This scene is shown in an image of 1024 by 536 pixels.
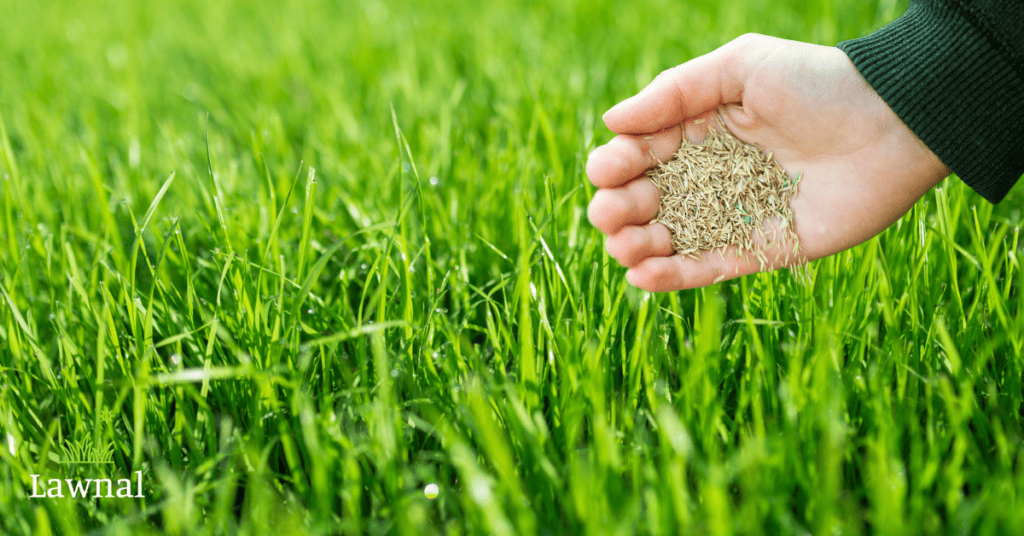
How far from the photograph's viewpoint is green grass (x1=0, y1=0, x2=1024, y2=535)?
89cm

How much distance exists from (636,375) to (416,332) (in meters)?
0.41

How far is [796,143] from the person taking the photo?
56.7 inches

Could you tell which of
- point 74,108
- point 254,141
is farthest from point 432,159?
point 74,108

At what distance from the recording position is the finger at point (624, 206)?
4.25 feet

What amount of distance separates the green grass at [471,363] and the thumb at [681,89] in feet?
0.86

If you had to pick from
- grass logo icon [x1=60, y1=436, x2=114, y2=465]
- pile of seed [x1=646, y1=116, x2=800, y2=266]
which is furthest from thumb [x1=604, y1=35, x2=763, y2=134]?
grass logo icon [x1=60, y1=436, x2=114, y2=465]

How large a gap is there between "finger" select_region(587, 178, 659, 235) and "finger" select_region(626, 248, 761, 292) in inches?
4.0

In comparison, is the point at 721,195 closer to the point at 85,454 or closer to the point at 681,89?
the point at 681,89

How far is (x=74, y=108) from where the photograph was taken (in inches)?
103

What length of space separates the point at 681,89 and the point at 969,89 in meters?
0.58

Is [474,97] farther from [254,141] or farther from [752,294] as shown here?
[752,294]

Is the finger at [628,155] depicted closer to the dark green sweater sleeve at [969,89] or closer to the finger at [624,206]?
the finger at [624,206]

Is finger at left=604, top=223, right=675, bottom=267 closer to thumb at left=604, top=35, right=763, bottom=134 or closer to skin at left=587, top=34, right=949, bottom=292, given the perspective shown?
skin at left=587, top=34, right=949, bottom=292

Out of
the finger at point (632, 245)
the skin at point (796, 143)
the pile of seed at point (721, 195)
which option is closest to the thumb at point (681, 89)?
the skin at point (796, 143)
